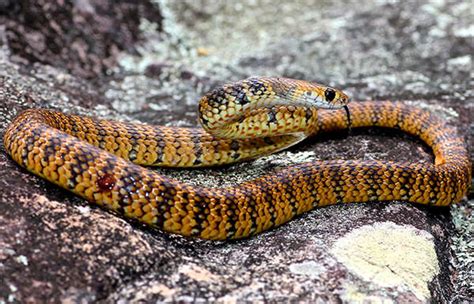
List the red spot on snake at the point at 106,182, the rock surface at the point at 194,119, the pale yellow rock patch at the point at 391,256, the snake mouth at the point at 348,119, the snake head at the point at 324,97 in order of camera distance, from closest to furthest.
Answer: the rock surface at the point at 194,119 → the pale yellow rock patch at the point at 391,256 → the red spot on snake at the point at 106,182 → the snake head at the point at 324,97 → the snake mouth at the point at 348,119

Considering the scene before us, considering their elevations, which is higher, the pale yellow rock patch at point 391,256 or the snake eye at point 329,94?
the snake eye at point 329,94

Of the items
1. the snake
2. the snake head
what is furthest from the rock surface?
the snake head

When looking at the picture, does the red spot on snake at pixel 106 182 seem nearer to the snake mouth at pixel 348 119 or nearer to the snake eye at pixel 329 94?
the snake eye at pixel 329 94

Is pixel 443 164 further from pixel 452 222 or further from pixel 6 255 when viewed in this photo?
pixel 6 255

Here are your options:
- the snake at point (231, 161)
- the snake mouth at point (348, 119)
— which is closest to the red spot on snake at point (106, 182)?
the snake at point (231, 161)

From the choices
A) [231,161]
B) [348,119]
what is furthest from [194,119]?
[348,119]

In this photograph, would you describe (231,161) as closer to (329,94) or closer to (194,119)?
(329,94)

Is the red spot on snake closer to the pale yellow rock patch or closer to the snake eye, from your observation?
the pale yellow rock patch
